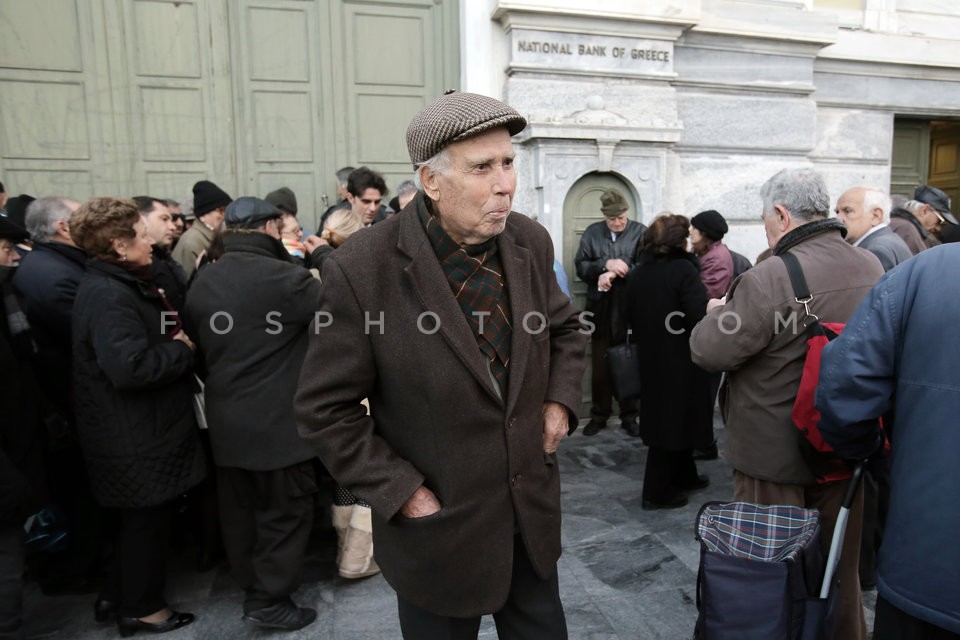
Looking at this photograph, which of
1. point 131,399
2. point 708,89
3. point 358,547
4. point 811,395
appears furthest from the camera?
point 708,89

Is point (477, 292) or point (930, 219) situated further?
point (930, 219)

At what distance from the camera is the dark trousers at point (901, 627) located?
1.80 metres

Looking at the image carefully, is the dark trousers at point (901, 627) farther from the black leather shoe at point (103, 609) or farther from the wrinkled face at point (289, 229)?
the wrinkled face at point (289, 229)

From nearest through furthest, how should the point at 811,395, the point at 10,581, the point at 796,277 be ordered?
the point at 811,395
the point at 796,277
the point at 10,581

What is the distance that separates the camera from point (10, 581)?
2803 millimetres

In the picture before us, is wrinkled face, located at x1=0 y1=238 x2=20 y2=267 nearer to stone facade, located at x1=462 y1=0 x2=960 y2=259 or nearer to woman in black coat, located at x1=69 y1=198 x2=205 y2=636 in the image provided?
woman in black coat, located at x1=69 y1=198 x2=205 y2=636

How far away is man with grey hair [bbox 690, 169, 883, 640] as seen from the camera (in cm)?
269

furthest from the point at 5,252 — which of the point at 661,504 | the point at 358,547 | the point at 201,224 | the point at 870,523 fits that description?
the point at 870,523

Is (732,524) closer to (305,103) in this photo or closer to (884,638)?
(884,638)

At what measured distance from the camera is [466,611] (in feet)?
6.28

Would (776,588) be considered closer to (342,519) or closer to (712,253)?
(342,519)

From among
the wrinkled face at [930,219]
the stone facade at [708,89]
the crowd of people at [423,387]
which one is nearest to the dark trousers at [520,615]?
the crowd of people at [423,387]

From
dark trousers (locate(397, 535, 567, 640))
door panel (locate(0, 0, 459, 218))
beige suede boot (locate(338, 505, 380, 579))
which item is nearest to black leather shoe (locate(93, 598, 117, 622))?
beige suede boot (locate(338, 505, 380, 579))

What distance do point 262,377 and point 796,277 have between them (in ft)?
8.13
